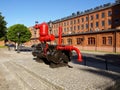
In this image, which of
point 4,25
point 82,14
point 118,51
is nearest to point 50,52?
point 118,51

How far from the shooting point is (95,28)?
209 ft

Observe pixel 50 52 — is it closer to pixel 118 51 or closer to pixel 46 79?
pixel 46 79

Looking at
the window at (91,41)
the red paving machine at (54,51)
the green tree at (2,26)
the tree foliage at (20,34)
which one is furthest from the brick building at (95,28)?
the red paving machine at (54,51)

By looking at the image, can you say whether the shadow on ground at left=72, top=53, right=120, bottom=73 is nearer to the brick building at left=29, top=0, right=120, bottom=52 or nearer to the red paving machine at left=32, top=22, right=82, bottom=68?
the red paving machine at left=32, top=22, right=82, bottom=68

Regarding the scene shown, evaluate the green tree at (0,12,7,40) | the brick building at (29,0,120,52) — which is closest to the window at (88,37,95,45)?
the brick building at (29,0,120,52)

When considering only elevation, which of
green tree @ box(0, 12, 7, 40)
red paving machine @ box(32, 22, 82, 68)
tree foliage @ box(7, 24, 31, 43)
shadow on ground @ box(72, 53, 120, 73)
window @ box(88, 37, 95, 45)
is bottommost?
shadow on ground @ box(72, 53, 120, 73)

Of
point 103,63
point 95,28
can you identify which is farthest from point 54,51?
point 95,28

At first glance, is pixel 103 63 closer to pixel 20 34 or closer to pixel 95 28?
pixel 20 34

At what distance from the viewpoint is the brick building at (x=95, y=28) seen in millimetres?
37594

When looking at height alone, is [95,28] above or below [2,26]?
above

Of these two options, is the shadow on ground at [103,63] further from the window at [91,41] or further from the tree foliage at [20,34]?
the window at [91,41]

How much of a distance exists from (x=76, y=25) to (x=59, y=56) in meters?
61.6

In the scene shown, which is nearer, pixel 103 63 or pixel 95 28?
pixel 103 63

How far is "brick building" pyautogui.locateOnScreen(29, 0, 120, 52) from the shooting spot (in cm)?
3759
